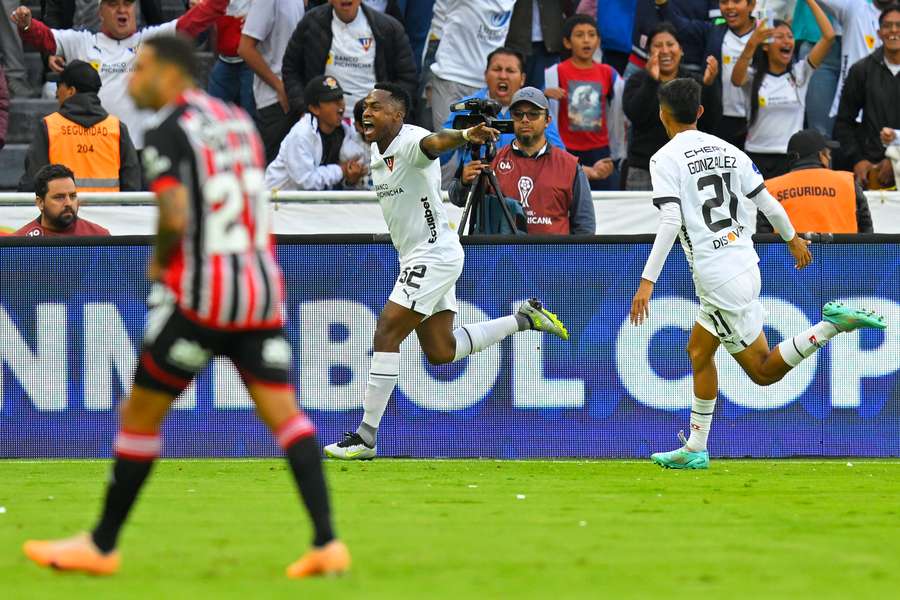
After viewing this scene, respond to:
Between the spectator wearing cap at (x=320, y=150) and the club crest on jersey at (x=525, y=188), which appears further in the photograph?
the spectator wearing cap at (x=320, y=150)

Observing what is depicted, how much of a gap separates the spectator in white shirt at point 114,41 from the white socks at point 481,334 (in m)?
5.22

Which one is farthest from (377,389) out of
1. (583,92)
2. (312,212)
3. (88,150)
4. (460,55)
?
(460,55)

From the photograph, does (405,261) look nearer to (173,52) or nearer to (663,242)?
(663,242)

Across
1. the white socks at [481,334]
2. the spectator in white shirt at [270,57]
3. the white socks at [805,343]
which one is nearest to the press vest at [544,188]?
the white socks at [481,334]

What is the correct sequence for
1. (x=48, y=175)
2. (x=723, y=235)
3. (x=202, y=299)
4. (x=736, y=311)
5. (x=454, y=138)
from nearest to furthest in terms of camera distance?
(x=202, y=299)
(x=454, y=138)
(x=736, y=311)
(x=723, y=235)
(x=48, y=175)

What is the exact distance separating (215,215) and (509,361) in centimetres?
570

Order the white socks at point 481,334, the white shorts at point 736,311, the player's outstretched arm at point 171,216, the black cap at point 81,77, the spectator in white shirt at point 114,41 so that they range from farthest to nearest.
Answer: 1. the spectator in white shirt at point 114,41
2. the black cap at point 81,77
3. the white socks at point 481,334
4. the white shorts at point 736,311
5. the player's outstretched arm at point 171,216

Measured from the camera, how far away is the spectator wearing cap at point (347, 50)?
46.0 ft

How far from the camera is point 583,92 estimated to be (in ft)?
46.6

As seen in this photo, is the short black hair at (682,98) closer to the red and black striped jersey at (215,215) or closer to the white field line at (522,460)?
the white field line at (522,460)

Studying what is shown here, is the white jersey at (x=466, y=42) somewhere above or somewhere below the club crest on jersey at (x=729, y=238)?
above

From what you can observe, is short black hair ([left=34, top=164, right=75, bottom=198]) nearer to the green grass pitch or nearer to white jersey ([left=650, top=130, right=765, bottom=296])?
the green grass pitch

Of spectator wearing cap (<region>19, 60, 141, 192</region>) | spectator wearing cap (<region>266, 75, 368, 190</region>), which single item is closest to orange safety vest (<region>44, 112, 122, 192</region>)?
spectator wearing cap (<region>19, 60, 141, 192</region>)

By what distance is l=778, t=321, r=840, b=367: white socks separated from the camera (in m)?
9.56
